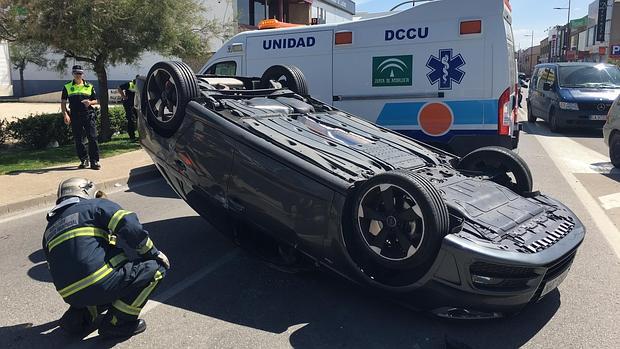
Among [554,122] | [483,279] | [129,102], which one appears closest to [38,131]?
[129,102]

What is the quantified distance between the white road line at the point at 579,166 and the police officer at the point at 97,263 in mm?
4408

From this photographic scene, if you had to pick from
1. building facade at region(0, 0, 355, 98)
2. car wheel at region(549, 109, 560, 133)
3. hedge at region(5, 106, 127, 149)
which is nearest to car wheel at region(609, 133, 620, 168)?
car wheel at region(549, 109, 560, 133)

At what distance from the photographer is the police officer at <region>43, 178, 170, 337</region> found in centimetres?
320

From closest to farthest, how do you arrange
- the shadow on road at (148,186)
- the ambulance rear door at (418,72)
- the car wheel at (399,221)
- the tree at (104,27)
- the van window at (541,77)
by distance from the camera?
the car wheel at (399,221), the ambulance rear door at (418,72), the shadow on road at (148,186), the tree at (104,27), the van window at (541,77)

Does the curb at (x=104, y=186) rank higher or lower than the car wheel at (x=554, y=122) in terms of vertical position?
lower

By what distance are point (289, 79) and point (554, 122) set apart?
11536mm

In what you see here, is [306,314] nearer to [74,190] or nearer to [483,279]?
[483,279]

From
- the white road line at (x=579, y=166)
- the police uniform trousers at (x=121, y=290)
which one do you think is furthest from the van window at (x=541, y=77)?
the police uniform trousers at (x=121, y=290)

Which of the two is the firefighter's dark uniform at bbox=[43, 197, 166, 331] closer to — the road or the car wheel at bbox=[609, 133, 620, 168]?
the road

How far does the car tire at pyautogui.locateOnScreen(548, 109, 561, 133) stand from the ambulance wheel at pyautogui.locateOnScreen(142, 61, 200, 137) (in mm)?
12883

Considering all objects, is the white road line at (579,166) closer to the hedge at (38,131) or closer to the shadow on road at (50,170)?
the shadow on road at (50,170)

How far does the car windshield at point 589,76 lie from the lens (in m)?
14.8

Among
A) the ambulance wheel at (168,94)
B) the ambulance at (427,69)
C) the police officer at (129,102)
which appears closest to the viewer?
the ambulance wheel at (168,94)

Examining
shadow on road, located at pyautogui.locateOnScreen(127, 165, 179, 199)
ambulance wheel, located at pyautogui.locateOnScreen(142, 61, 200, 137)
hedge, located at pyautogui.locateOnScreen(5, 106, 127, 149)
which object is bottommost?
shadow on road, located at pyautogui.locateOnScreen(127, 165, 179, 199)
